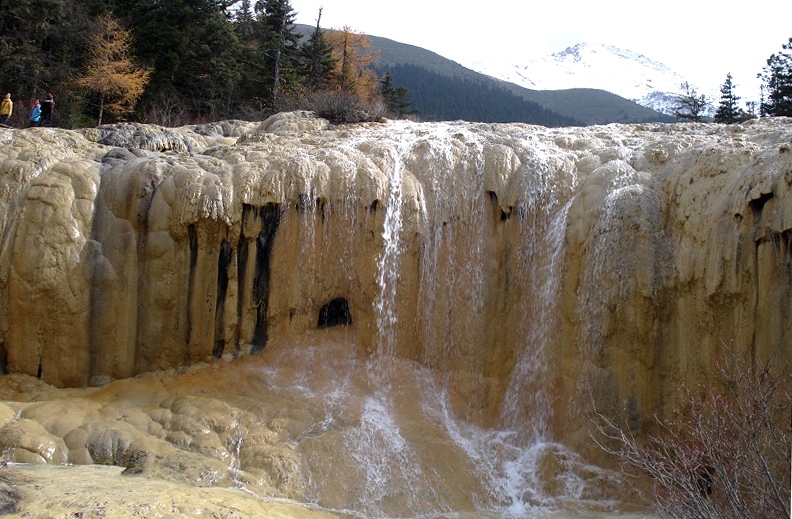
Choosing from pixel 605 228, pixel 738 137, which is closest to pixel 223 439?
pixel 605 228

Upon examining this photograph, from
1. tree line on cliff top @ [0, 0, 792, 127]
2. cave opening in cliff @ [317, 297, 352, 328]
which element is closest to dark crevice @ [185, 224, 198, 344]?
cave opening in cliff @ [317, 297, 352, 328]

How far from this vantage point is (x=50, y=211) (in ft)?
42.2

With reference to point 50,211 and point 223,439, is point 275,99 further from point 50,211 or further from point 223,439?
point 223,439

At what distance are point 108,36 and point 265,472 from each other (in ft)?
80.6

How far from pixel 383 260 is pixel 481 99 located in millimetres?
57141

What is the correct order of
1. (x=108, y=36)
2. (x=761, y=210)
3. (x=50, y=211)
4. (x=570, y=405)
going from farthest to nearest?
1. (x=108, y=36)
2. (x=50, y=211)
3. (x=570, y=405)
4. (x=761, y=210)

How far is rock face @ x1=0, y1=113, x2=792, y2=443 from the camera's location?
12.0 metres

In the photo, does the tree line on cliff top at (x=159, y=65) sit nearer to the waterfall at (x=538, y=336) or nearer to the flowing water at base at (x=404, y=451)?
the waterfall at (x=538, y=336)

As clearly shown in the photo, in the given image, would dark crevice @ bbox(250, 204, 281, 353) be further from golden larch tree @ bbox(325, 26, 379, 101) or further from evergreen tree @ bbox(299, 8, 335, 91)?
golden larch tree @ bbox(325, 26, 379, 101)

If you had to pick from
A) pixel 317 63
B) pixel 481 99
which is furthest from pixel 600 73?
pixel 317 63

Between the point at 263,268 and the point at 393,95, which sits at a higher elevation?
the point at 393,95

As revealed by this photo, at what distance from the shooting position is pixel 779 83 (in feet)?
102

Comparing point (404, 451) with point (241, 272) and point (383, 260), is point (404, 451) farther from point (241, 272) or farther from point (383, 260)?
point (241, 272)

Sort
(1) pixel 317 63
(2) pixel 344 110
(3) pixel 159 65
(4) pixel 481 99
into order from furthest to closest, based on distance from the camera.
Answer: (4) pixel 481 99 → (1) pixel 317 63 → (3) pixel 159 65 → (2) pixel 344 110
